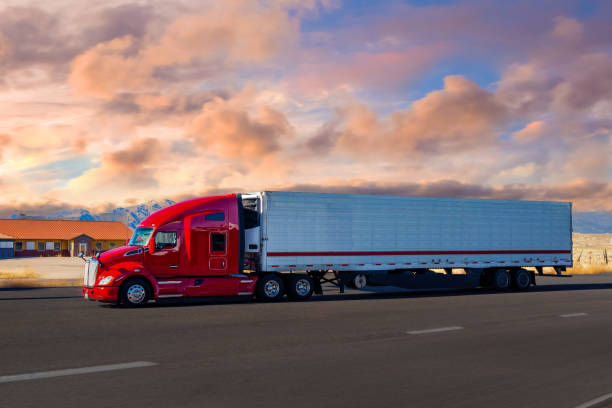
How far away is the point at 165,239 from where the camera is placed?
766 inches

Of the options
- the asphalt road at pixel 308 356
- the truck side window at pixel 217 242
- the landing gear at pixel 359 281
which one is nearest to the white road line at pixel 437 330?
the asphalt road at pixel 308 356

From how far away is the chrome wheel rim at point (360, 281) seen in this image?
22.6 meters

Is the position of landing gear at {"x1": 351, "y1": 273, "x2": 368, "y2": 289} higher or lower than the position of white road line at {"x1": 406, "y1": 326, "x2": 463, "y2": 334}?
higher

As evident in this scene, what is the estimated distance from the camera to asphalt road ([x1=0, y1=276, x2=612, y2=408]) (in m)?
7.27

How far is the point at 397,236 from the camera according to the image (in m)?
23.2

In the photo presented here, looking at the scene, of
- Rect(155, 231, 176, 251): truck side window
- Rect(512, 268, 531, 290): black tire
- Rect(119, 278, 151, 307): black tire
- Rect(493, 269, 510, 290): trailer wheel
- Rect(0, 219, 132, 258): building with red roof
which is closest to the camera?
Rect(119, 278, 151, 307): black tire

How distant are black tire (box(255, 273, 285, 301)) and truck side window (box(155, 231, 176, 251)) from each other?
9.94 feet

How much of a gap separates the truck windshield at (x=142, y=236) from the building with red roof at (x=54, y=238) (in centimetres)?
6695

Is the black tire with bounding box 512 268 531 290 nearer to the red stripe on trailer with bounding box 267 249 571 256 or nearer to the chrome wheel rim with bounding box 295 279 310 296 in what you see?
the red stripe on trailer with bounding box 267 249 571 256

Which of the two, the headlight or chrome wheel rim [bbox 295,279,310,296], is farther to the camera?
chrome wheel rim [bbox 295,279,310,296]

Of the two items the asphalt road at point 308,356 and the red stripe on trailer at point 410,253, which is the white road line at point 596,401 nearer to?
the asphalt road at point 308,356

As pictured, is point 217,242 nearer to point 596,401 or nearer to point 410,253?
point 410,253

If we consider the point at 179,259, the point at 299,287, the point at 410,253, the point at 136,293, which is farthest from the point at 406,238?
the point at 136,293

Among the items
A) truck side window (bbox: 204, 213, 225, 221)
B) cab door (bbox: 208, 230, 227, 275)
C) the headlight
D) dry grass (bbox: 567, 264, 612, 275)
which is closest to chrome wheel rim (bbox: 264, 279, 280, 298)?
cab door (bbox: 208, 230, 227, 275)
